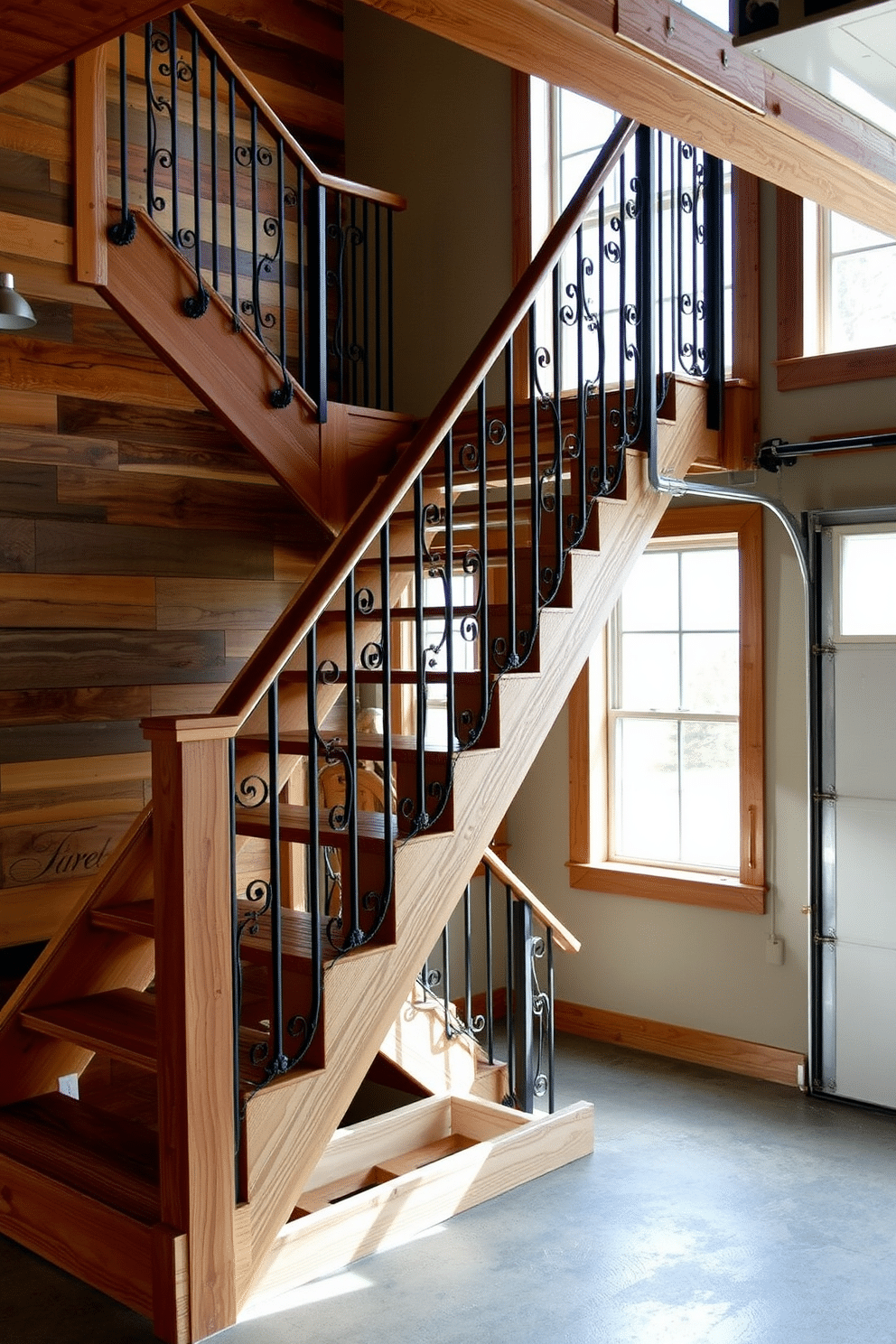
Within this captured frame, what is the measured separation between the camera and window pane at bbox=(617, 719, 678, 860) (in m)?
5.78

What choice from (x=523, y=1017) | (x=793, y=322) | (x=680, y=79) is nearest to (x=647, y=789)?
(x=523, y=1017)

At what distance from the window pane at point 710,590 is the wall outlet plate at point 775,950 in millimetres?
1285

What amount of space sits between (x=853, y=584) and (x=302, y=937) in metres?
2.67

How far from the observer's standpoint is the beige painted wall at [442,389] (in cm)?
518

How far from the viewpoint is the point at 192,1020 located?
308 cm

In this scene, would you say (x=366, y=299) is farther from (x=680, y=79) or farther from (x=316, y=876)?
(x=680, y=79)

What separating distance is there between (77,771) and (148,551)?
0.90 meters

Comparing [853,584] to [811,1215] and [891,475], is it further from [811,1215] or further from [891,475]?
[811,1215]

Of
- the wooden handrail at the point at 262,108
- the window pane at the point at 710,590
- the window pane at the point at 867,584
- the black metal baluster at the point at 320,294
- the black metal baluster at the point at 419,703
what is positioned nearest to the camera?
the black metal baluster at the point at 419,703

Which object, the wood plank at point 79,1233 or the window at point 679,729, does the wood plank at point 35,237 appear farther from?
the window at point 679,729

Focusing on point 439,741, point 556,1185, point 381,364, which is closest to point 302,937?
point 439,741

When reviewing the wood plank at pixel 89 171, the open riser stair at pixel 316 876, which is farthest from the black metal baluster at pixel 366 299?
the wood plank at pixel 89 171

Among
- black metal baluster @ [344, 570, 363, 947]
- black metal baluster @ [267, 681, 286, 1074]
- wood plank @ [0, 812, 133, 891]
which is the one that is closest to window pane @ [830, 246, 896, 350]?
black metal baluster @ [344, 570, 363, 947]

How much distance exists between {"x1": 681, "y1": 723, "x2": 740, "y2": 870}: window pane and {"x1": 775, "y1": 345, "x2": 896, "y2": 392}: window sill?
144 cm
